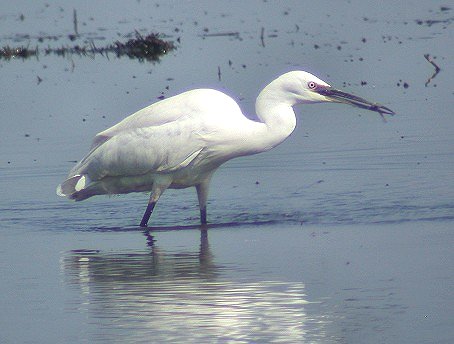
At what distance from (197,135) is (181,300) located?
3.16 meters

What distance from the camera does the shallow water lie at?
8641 mm

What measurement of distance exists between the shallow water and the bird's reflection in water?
2cm

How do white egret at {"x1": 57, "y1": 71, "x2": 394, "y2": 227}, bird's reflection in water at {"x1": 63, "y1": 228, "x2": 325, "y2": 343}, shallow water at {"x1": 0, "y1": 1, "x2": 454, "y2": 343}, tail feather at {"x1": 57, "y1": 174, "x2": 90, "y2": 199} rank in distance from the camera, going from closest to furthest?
bird's reflection in water at {"x1": 63, "y1": 228, "x2": 325, "y2": 343}, shallow water at {"x1": 0, "y1": 1, "x2": 454, "y2": 343}, white egret at {"x1": 57, "y1": 71, "x2": 394, "y2": 227}, tail feather at {"x1": 57, "y1": 174, "x2": 90, "y2": 199}

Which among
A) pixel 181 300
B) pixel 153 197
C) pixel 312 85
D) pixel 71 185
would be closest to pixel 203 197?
pixel 153 197

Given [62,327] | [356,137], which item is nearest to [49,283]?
[62,327]

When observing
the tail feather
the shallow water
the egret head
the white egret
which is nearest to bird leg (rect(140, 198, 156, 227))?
the white egret

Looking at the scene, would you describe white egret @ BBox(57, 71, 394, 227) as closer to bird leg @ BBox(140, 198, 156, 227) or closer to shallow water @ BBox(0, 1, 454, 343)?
bird leg @ BBox(140, 198, 156, 227)

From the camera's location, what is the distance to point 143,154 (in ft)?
40.7

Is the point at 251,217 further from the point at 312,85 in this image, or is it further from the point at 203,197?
the point at 312,85

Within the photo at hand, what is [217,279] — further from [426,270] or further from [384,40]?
[384,40]

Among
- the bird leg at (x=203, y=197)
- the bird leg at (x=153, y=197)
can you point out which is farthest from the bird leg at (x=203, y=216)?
the bird leg at (x=153, y=197)

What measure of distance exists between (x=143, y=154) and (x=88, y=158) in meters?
0.60

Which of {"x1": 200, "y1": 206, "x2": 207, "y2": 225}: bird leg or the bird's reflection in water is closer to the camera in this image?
the bird's reflection in water

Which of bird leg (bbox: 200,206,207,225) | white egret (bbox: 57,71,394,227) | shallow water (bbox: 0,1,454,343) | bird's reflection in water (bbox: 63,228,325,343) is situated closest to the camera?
bird's reflection in water (bbox: 63,228,325,343)
